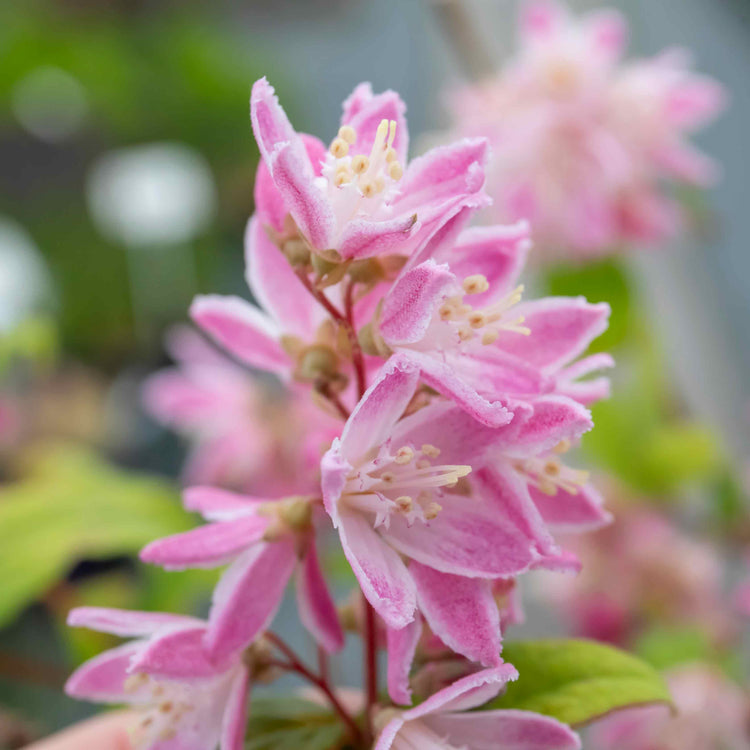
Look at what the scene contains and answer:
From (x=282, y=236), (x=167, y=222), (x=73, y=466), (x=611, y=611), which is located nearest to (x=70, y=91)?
(x=167, y=222)

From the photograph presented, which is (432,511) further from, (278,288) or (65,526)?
(65,526)

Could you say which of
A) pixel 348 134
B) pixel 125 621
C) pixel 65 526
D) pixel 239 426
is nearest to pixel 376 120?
pixel 348 134

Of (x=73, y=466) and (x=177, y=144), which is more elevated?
(x=177, y=144)

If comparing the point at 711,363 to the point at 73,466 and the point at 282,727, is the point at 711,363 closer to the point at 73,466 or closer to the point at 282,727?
the point at 73,466

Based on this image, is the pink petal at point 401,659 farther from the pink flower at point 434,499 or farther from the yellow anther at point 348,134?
the yellow anther at point 348,134

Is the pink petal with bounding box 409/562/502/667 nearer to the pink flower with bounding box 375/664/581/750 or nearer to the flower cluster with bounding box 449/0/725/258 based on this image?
the pink flower with bounding box 375/664/581/750

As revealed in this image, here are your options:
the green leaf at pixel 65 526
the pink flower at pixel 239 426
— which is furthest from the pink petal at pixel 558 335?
the pink flower at pixel 239 426
